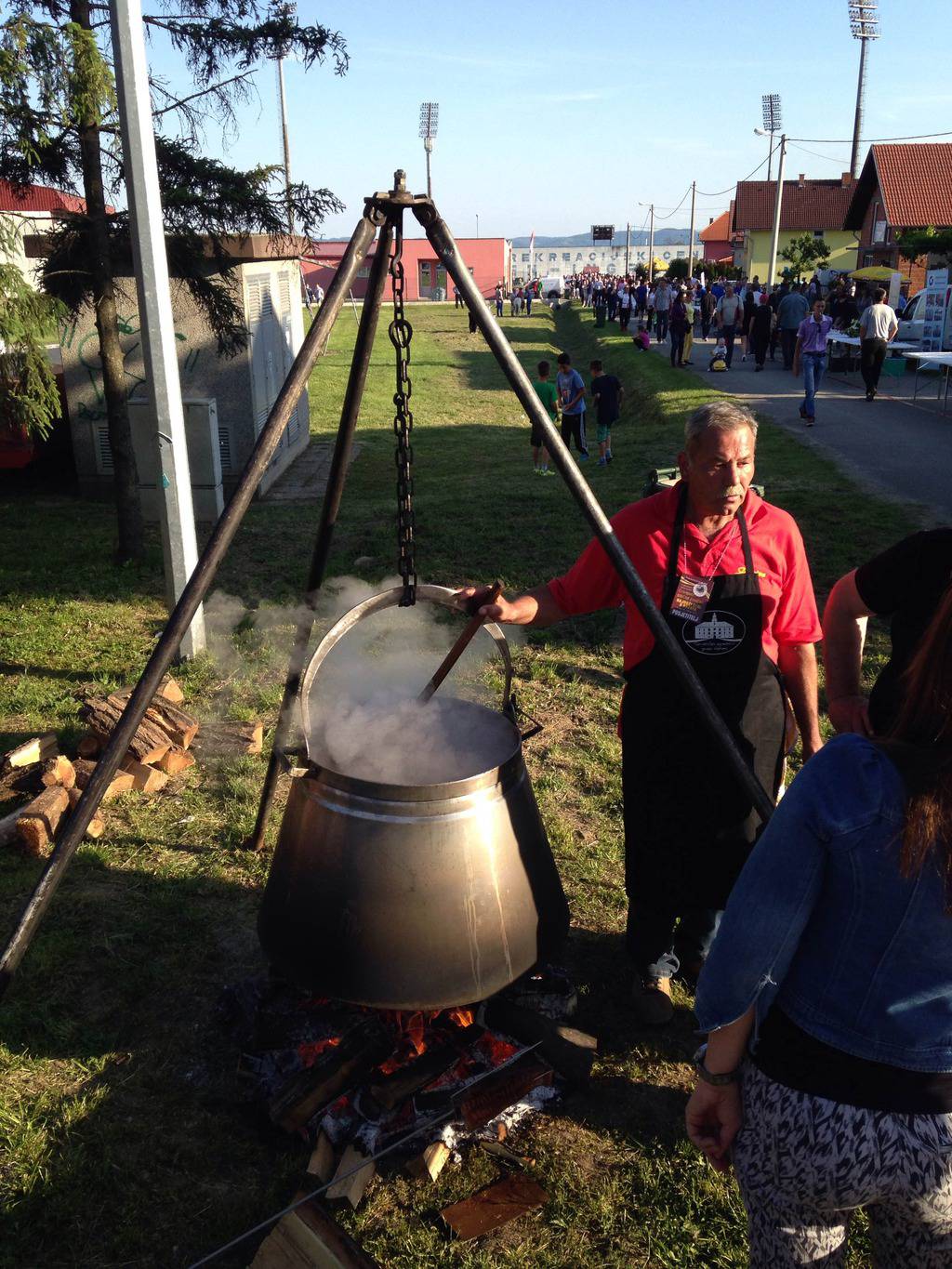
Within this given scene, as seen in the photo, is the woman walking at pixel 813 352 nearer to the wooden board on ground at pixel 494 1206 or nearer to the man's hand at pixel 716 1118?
the wooden board on ground at pixel 494 1206

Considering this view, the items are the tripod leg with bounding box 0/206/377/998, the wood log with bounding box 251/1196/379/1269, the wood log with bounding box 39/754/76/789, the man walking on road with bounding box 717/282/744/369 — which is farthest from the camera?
the man walking on road with bounding box 717/282/744/369

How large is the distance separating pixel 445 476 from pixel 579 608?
32.5 feet

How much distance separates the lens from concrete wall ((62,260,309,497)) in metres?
10.4

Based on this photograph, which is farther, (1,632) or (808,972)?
(1,632)

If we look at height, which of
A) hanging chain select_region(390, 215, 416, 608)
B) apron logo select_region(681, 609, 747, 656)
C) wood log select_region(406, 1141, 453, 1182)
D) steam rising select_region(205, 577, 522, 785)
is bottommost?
wood log select_region(406, 1141, 453, 1182)

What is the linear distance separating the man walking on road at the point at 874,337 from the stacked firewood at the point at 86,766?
46.3 ft

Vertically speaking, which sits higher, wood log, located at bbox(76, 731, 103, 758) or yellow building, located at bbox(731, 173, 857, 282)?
yellow building, located at bbox(731, 173, 857, 282)

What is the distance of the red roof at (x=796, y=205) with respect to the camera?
53.0 meters

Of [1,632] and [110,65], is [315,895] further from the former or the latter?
[110,65]

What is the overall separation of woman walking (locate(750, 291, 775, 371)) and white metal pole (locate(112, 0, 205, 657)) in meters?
17.0

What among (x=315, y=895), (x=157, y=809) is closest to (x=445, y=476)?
(x=157, y=809)

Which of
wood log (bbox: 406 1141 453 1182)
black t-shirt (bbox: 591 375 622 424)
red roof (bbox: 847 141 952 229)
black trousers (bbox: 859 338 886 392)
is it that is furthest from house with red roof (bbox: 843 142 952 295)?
wood log (bbox: 406 1141 453 1182)

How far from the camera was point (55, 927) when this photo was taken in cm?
369

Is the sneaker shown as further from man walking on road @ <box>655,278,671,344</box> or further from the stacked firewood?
man walking on road @ <box>655,278,671,344</box>
